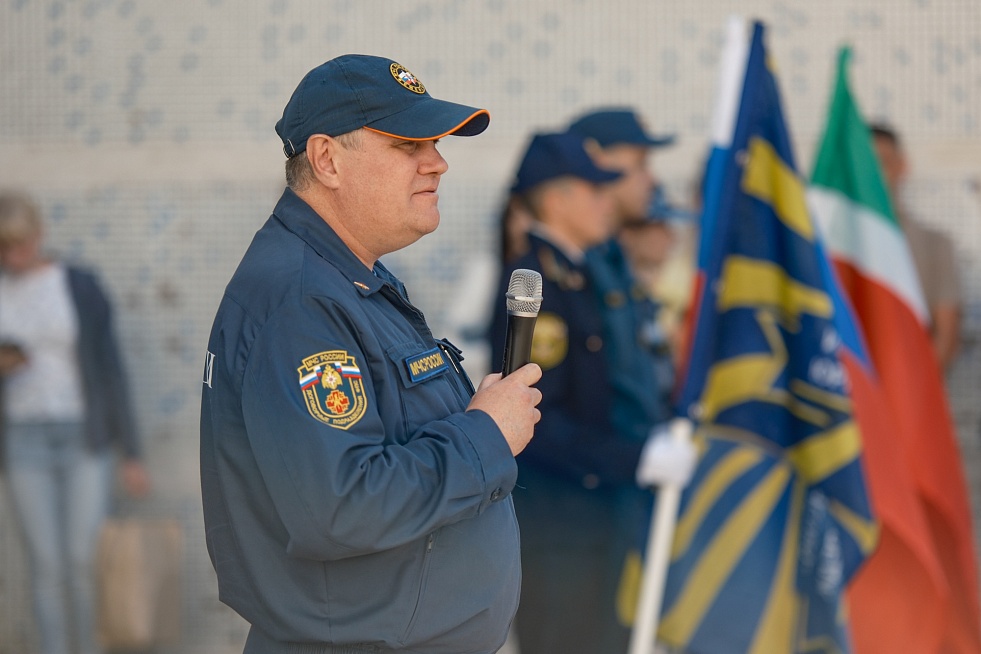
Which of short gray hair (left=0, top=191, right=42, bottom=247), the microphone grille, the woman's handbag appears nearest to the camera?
the microphone grille

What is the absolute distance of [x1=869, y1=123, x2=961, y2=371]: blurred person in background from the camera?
4660 mm

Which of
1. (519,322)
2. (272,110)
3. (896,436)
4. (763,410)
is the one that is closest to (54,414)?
(272,110)

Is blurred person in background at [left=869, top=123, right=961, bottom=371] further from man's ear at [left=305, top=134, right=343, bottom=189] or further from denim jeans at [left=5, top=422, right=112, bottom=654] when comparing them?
man's ear at [left=305, top=134, right=343, bottom=189]

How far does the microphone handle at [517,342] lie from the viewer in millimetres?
1820

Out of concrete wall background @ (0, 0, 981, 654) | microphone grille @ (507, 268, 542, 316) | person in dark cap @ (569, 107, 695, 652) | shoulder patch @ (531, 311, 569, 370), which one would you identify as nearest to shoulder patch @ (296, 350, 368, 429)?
microphone grille @ (507, 268, 542, 316)

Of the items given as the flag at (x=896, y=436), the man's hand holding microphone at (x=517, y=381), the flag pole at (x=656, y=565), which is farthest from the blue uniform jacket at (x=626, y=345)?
the man's hand holding microphone at (x=517, y=381)

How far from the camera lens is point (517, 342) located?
1824 mm

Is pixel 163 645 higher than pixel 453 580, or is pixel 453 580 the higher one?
pixel 453 580

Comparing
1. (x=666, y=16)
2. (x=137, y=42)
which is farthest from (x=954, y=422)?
(x=137, y=42)

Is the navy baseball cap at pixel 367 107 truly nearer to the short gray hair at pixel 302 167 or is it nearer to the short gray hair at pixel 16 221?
the short gray hair at pixel 302 167

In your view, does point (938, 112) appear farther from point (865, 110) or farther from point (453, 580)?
point (453, 580)

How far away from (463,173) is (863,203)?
4.84 feet

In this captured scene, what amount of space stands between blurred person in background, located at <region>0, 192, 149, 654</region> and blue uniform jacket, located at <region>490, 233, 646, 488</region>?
1758 millimetres

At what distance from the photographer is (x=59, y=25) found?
193 inches
